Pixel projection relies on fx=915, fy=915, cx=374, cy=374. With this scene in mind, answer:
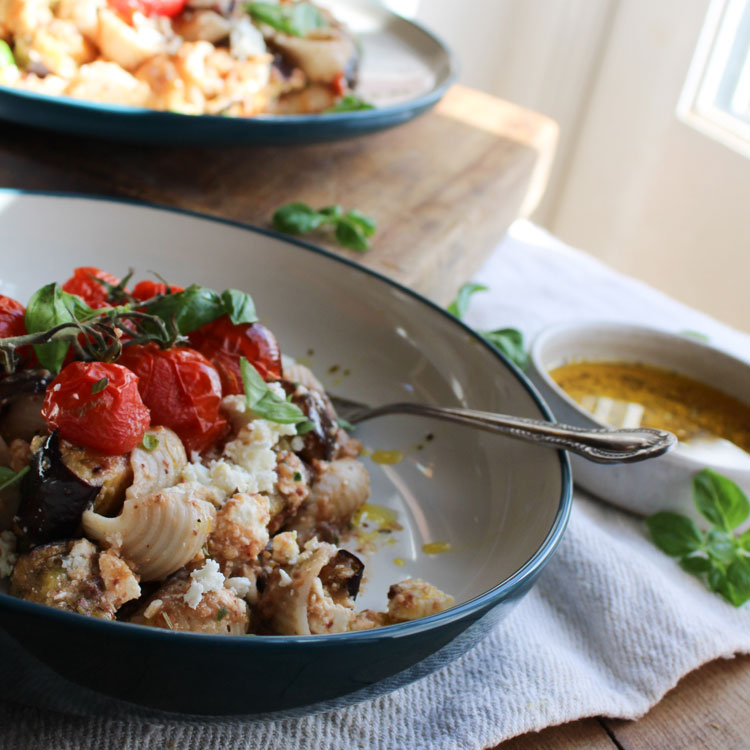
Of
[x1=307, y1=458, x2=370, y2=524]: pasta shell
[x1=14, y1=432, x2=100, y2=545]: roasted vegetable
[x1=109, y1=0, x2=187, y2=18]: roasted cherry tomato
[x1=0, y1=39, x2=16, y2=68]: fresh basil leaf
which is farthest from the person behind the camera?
→ [x1=109, y1=0, x2=187, y2=18]: roasted cherry tomato

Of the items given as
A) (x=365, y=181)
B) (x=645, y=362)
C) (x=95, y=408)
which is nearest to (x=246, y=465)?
(x=95, y=408)

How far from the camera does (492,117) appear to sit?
236cm

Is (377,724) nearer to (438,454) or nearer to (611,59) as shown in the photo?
(438,454)

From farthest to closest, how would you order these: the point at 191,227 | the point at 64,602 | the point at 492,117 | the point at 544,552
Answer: the point at 492,117
the point at 191,227
the point at 544,552
the point at 64,602

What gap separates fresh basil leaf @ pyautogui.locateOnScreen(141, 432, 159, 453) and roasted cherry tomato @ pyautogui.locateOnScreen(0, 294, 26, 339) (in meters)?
0.20

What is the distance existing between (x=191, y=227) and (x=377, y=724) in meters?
0.78

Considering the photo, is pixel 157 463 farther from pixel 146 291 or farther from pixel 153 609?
pixel 146 291

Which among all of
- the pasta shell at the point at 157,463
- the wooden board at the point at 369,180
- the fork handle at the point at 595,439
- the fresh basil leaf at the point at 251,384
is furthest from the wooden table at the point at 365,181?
the pasta shell at the point at 157,463

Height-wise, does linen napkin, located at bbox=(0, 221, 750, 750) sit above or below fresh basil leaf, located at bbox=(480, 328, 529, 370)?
below

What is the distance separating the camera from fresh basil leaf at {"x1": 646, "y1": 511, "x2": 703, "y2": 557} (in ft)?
4.17

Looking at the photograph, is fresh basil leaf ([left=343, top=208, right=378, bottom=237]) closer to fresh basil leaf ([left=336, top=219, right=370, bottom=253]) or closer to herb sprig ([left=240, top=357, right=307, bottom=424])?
fresh basil leaf ([left=336, top=219, right=370, bottom=253])

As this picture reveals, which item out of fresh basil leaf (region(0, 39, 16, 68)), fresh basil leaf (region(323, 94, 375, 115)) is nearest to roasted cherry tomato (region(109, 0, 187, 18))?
fresh basil leaf (region(0, 39, 16, 68))

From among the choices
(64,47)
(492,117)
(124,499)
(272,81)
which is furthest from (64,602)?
(492,117)

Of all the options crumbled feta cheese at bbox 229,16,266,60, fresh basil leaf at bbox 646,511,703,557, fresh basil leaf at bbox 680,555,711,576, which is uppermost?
crumbled feta cheese at bbox 229,16,266,60
